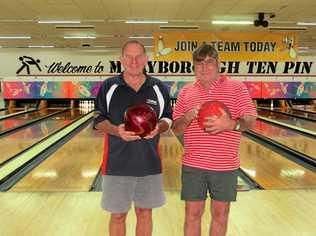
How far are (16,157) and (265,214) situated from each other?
327cm

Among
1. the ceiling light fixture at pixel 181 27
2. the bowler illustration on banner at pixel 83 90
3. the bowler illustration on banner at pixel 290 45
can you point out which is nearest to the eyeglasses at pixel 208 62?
the bowler illustration on banner at pixel 290 45

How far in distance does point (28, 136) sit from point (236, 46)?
4.14 meters

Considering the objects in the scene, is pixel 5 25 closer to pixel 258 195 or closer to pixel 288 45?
pixel 288 45

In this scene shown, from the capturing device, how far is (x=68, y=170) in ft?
15.2

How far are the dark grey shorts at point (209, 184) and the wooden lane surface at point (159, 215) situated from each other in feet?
2.38

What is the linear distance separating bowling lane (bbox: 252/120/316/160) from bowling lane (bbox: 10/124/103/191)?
2591 mm

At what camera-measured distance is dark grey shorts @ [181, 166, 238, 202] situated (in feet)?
6.74

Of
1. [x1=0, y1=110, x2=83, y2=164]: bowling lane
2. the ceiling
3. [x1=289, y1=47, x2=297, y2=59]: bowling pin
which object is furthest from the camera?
the ceiling

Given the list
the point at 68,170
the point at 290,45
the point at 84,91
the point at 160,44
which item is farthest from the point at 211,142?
the point at 84,91

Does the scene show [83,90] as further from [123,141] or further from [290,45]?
[123,141]

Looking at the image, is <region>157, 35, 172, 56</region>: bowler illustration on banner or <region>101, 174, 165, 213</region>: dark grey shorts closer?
<region>101, 174, 165, 213</region>: dark grey shorts

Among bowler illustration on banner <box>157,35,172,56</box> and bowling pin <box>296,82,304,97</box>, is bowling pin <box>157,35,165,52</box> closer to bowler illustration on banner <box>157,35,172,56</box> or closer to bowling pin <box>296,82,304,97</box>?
bowler illustration on banner <box>157,35,172,56</box>

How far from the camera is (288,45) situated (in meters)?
8.45

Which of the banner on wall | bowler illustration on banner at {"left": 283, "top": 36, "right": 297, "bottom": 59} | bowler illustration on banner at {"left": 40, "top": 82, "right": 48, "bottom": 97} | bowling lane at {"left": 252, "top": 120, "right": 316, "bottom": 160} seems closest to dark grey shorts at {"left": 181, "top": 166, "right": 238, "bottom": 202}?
bowling lane at {"left": 252, "top": 120, "right": 316, "bottom": 160}
